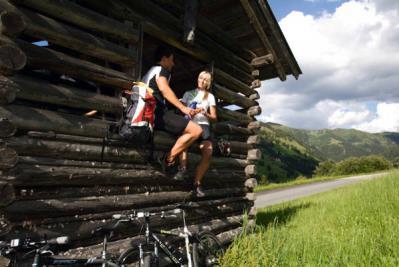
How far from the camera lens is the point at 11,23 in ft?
11.6

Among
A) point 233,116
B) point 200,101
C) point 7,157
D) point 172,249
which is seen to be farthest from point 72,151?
point 233,116

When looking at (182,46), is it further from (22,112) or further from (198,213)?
(22,112)

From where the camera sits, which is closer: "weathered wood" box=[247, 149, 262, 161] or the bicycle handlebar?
the bicycle handlebar

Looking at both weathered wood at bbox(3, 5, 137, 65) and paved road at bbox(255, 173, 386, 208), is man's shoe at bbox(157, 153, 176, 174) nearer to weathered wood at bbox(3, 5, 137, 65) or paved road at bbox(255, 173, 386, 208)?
weathered wood at bbox(3, 5, 137, 65)

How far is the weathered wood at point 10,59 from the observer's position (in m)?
3.48

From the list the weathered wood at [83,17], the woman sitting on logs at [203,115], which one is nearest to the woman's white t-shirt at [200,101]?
the woman sitting on logs at [203,115]

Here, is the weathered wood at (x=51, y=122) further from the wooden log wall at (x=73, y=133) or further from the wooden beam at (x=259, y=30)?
the wooden beam at (x=259, y=30)

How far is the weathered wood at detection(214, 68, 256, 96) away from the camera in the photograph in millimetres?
7523

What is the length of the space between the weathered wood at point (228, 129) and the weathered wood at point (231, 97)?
52 cm

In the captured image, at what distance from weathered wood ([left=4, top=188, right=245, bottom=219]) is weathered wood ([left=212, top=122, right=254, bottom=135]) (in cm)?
171

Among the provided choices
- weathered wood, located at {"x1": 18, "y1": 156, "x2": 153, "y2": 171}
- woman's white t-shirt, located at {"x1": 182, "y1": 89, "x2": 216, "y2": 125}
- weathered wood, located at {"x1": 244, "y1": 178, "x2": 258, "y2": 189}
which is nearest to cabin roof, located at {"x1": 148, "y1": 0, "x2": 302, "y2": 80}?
woman's white t-shirt, located at {"x1": 182, "y1": 89, "x2": 216, "y2": 125}

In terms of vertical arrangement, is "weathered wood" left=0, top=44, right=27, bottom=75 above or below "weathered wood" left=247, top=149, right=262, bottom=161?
above

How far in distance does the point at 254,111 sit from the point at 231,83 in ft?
3.28

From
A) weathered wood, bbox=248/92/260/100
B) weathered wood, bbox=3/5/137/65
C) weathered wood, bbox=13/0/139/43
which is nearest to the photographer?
weathered wood, bbox=3/5/137/65
